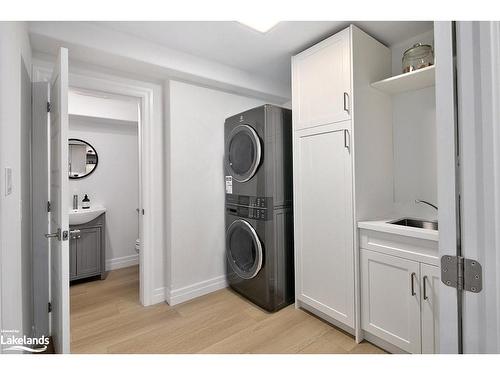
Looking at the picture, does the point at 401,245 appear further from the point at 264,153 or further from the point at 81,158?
the point at 81,158

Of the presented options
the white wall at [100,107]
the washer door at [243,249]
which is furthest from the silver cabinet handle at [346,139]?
the white wall at [100,107]

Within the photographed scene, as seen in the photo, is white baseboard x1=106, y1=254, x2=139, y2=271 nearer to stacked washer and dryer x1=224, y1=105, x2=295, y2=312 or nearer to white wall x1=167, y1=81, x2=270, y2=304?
white wall x1=167, y1=81, x2=270, y2=304

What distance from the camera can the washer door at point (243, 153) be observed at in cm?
220

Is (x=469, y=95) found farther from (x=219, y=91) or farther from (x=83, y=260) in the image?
(x=83, y=260)

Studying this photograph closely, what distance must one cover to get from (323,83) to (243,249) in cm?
162

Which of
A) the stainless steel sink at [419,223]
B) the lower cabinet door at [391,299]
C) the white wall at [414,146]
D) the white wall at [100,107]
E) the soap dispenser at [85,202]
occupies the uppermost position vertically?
the white wall at [100,107]

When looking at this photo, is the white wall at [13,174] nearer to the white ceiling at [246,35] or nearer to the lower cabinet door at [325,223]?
the white ceiling at [246,35]

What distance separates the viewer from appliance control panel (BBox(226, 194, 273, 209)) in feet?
7.04

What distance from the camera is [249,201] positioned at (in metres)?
2.31

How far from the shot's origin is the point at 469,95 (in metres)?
0.59

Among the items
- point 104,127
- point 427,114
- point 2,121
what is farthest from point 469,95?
point 104,127

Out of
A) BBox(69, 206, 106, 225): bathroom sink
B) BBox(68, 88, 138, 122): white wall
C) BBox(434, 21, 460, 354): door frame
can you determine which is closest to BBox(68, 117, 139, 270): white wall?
BBox(68, 88, 138, 122): white wall

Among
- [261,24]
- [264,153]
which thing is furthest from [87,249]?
[261,24]

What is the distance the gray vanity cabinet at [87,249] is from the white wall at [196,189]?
3.88 ft
